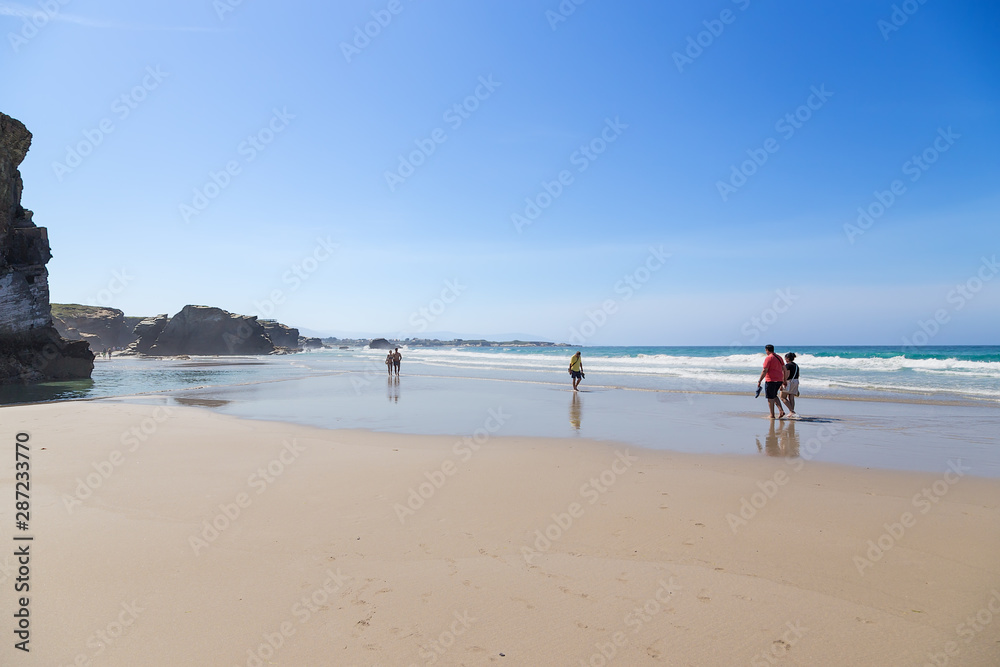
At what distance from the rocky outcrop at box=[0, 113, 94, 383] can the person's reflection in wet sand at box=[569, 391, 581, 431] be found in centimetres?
2974

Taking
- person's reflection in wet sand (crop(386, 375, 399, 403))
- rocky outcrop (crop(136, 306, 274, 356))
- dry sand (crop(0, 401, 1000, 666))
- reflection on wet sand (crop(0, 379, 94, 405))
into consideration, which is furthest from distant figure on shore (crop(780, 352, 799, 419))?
rocky outcrop (crop(136, 306, 274, 356))

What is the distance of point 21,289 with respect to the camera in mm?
26297

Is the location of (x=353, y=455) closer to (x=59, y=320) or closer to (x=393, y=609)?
(x=393, y=609)

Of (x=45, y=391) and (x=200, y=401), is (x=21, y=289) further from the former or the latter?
(x=200, y=401)

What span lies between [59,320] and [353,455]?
81.7m

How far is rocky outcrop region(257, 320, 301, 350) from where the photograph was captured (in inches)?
4651

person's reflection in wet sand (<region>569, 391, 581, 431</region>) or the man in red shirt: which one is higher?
the man in red shirt

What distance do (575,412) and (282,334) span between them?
119224mm

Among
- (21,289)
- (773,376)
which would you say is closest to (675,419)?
(773,376)

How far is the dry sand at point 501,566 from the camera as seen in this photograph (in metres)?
3.38

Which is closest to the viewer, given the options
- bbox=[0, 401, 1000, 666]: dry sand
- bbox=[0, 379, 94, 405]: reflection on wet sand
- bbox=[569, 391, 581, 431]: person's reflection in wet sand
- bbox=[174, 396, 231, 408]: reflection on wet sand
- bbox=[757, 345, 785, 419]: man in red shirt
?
bbox=[0, 401, 1000, 666]: dry sand

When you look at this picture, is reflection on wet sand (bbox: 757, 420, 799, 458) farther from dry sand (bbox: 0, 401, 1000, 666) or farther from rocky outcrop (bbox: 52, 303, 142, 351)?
A: rocky outcrop (bbox: 52, 303, 142, 351)

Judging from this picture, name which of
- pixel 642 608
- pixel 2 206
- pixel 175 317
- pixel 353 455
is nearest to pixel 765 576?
pixel 642 608

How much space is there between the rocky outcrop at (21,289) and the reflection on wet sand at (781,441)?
3523cm
